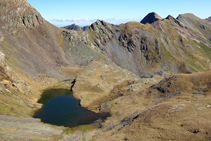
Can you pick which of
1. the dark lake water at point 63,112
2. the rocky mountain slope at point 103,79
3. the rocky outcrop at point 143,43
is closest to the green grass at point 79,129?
the rocky mountain slope at point 103,79

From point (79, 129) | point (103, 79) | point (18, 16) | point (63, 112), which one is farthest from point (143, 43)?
point (79, 129)

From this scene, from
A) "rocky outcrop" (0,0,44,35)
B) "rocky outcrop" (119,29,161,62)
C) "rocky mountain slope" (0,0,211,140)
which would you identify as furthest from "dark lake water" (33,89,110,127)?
"rocky outcrop" (119,29,161,62)

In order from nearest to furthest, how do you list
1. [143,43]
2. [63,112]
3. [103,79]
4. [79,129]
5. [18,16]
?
[79,129]
[63,112]
[103,79]
[18,16]
[143,43]

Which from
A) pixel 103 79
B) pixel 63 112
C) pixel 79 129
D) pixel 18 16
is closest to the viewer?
pixel 79 129

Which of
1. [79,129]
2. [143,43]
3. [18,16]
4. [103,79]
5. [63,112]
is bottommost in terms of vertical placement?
[63,112]

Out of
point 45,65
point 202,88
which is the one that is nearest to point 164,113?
point 202,88

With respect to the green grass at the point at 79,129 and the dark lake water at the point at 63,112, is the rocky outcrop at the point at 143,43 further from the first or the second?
the green grass at the point at 79,129

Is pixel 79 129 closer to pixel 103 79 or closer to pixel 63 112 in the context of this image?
pixel 63 112
